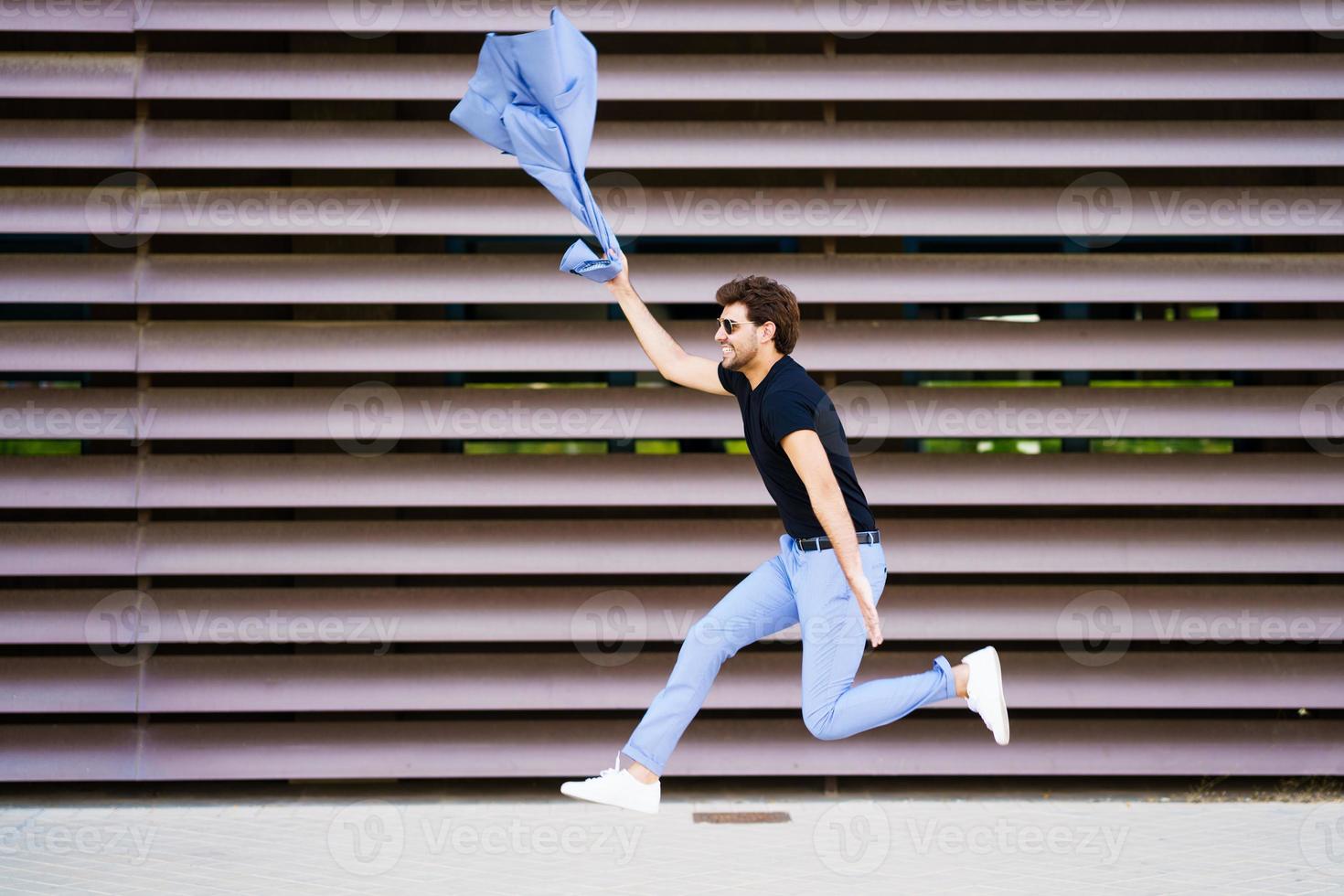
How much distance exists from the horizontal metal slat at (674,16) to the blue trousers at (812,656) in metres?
3.56

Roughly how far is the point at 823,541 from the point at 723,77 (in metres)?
3.46

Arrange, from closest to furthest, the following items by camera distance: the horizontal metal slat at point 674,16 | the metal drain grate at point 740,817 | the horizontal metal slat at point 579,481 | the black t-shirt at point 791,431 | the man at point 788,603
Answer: the black t-shirt at point 791,431 → the man at point 788,603 → the metal drain grate at point 740,817 → the horizontal metal slat at point 674,16 → the horizontal metal slat at point 579,481

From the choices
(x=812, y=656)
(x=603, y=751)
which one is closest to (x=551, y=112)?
(x=812, y=656)

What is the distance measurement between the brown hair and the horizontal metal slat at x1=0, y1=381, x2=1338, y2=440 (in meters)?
2.37

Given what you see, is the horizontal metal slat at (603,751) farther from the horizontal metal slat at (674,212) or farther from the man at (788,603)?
the horizontal metal slat at (674,212)

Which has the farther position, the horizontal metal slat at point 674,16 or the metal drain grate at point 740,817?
the horizontal metal slat at point 674,16

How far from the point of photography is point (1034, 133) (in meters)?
7.31

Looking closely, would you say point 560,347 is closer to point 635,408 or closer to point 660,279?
point 635,408

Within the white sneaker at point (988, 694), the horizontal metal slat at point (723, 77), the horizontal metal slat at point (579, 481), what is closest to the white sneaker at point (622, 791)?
the white sneaker at point (988, 694)

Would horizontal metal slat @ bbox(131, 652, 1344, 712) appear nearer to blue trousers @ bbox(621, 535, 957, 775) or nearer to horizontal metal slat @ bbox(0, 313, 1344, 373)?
horizontal metal slat @ bbox(0, 313, 1344, 373)

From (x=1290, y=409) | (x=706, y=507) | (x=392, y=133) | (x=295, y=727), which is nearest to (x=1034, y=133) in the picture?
(x=1290, y=409)

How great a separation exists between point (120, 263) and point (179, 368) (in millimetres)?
706

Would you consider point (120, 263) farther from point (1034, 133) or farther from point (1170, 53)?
point (1170, 53)

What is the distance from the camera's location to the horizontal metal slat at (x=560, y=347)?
7227 mm
